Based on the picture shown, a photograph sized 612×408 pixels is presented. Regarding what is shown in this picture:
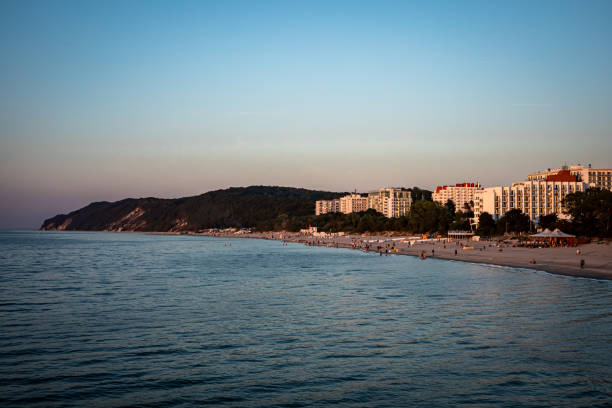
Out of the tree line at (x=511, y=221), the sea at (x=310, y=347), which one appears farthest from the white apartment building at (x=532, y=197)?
the sea at (x=310, y=347)

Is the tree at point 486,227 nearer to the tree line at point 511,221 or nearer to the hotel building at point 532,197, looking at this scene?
the tree line at point 511,221

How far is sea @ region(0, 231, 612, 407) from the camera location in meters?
15.1

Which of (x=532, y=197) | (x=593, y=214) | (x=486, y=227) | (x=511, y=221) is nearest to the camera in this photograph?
(x=593, y=214)

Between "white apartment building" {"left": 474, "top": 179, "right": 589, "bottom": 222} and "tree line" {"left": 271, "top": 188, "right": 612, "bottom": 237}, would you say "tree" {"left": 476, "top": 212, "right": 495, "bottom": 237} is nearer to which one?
"tree line" {"left": 271, "top": 188, "right": 612, "bottom": 237}

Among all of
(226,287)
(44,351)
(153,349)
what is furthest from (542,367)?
(226,287)

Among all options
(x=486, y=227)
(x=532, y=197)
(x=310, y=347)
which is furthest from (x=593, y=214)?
(x=310, y=347)

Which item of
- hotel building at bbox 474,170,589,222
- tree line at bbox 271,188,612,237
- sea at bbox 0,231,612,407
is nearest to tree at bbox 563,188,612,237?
tree line at bbox 271,188,612,237

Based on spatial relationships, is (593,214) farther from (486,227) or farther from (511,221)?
(486,227)

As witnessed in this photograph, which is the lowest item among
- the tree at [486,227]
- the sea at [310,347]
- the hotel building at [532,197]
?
the sea at [310,347]

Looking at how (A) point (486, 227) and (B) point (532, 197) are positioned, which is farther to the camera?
(B) point (532, 197)

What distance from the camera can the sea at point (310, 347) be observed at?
595 inches

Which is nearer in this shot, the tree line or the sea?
the sea

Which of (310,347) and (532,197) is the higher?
(532,197)

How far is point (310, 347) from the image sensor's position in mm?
20344
